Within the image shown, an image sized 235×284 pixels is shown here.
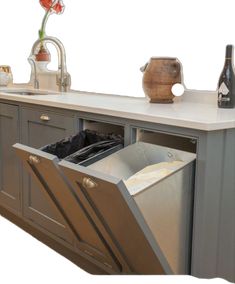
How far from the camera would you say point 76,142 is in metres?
2.19

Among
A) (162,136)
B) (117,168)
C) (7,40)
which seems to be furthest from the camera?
(7,40)

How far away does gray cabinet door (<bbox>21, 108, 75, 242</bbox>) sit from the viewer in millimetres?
2480

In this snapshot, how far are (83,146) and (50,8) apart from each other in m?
1.82

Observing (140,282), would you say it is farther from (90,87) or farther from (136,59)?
(90,87)

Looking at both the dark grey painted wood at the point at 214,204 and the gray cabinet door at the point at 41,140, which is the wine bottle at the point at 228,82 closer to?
the dark grey painted wood at the point at 214,204

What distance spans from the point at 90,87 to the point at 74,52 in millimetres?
372

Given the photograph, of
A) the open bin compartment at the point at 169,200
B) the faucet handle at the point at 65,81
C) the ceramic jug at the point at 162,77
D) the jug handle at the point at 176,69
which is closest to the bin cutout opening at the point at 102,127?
the ceramic jug at the point at 162,77

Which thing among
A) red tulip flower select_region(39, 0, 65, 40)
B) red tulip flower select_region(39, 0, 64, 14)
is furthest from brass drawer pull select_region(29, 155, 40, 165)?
red tulip flower select_region(39, 0, 64, 14)

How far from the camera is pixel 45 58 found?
3742 mm

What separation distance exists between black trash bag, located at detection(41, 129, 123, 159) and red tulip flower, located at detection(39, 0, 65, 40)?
1632 millimetres

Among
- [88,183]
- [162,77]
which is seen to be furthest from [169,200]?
[162,77]

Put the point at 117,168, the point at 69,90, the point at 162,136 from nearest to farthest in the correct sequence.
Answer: the point at 117,168 < the point at 162,136 < the point at 69,90

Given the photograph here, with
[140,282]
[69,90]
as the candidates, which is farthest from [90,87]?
[140,282]

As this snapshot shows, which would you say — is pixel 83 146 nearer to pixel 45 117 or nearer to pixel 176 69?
pixel 45 117
